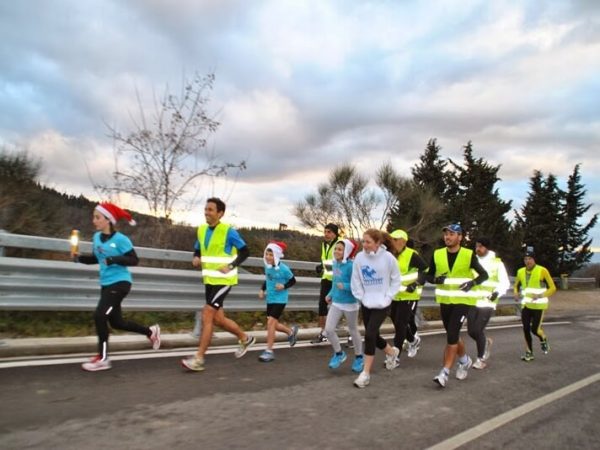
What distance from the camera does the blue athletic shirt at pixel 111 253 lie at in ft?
19.0

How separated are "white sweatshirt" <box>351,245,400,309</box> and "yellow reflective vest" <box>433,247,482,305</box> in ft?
2.28

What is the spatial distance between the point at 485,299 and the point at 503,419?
325 cm

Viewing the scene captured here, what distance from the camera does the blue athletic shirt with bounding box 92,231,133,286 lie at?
5.78 m

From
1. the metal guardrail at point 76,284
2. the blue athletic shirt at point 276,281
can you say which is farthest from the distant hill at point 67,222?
the blue athletic shirt at point 276,281

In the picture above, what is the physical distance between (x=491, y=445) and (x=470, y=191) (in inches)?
1845

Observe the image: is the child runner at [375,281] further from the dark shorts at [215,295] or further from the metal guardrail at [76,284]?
the metal guardrail at [76,284]

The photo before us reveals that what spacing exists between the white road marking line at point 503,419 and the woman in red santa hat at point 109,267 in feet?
12.0

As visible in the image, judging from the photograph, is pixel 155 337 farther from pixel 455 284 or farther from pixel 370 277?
pixel 455 284

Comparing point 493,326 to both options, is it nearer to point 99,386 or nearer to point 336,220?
point 99,386

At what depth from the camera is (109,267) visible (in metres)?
5.85

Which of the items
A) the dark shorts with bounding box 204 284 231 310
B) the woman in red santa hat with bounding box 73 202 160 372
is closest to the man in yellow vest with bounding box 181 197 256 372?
the dark shorts with bounding box 204 284 231 310

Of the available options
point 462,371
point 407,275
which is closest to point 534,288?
point 407,275

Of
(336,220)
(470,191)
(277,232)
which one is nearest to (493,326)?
(277,232)

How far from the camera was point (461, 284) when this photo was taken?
6375mm
